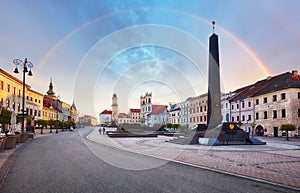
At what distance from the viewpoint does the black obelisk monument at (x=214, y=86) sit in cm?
2270

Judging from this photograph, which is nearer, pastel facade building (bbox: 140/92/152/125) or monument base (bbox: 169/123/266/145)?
monument base (bbox: 169/123/266/145)

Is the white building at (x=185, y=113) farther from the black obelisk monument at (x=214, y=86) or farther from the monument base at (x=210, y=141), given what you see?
the monument base at (x=210, y=141)

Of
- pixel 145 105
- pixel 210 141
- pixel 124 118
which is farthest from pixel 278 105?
pixel 124 118

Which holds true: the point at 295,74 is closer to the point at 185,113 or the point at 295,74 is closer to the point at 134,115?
the point at 185,113

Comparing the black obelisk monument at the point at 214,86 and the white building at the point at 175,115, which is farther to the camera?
the white building at the point at 175,115

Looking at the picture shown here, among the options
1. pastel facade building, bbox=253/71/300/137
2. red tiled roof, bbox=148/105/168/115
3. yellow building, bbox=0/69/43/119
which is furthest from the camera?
Result: red tiled roof, bbox=148/105/168/115

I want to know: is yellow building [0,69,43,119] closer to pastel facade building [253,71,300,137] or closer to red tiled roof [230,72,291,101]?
pastel facade building [253,71,300,137]

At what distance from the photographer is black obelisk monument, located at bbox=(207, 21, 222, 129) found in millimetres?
22703

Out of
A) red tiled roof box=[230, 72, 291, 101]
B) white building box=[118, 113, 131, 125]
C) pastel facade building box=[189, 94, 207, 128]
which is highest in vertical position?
red tiled roof box=[230, 72, 291, 101]

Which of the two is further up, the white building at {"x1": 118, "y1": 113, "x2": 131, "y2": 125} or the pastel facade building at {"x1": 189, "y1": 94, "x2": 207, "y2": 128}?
the pastel facade building at {"x1": 189, "y1": 94, "x2": 207, "y2": 128}

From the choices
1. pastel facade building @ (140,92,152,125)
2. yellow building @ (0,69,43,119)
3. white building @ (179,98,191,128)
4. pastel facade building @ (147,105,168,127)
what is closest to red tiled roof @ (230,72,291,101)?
white building @ (179,98,191,128)

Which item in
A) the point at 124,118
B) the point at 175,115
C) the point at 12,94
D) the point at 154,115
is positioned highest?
the point at 12,94

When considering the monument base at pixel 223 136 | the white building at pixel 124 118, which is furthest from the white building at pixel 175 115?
the white building at pixel 124 118

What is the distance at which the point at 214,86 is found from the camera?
2294 cm
